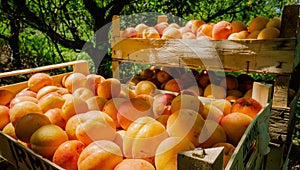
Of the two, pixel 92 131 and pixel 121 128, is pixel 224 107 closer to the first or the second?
pixel 121 128

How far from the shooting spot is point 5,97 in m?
1.71

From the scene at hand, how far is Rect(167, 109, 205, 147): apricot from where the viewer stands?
1027 mm

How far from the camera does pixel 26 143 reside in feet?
4.12

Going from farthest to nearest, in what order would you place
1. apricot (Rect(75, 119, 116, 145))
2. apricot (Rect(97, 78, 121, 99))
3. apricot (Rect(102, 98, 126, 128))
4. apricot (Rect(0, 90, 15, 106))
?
apricot (Rect(0, 90, 15, 106))
apricot (Rect(97, 78, 121, 99))
apricot (Rect(102, 98, 126, 128))
apricot (Rect(75, 119, 116, 145))

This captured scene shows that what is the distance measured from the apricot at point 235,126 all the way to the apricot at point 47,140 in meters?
0.73

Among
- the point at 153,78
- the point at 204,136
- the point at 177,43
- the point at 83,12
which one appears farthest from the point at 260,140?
the point at 83,12

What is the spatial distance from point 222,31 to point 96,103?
107 centimetres

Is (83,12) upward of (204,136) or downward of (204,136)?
upward

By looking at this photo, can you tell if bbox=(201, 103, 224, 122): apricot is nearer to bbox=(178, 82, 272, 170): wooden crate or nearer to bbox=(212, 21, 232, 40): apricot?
bbox=(178, 82, 272, 170): wooden crate

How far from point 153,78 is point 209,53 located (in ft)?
2.67

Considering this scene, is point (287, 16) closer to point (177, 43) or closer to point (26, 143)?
point (177, 43)

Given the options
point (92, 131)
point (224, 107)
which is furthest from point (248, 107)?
point (92, 131)

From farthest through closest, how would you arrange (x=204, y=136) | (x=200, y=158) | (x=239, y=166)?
(x=204, y=136), (x=239, y=166), (x=200, y=158)

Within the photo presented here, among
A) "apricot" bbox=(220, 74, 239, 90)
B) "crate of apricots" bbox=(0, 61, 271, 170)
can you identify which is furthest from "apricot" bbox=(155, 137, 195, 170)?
"apricot" bbox=(220, 74, 239, 90)
